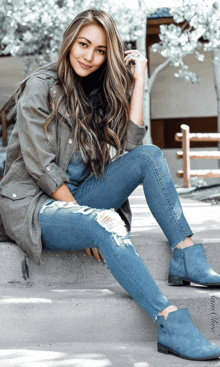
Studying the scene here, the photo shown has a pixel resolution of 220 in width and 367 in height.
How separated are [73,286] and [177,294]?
47cm

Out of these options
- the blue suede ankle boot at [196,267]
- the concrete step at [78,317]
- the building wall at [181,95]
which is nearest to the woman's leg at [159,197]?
the blue suede ankle boot at [196,267]

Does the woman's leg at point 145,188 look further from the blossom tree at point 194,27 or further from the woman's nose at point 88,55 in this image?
the blossom tree at point 194,27

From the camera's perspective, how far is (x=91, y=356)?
2.01 m

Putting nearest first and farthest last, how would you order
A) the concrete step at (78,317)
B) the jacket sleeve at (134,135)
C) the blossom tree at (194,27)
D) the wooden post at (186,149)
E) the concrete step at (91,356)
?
the concrete step at (91,356) → the concrete step at (78,317) → the jacket sleeve at (134,135) → the wooden post at (186,149) → the blossom tree at (194,27)

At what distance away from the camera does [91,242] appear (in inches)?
87.1

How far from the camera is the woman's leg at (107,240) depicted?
2.04 metres

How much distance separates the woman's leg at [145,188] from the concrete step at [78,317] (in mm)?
293

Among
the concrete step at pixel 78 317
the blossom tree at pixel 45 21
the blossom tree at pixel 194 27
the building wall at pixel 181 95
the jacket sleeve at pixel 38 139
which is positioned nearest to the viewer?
the concrete step at pixel 78 317

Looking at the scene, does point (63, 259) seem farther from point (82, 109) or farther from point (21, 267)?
point (82, 109)

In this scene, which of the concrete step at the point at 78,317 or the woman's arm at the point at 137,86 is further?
the woman's arm at the point at 137,86

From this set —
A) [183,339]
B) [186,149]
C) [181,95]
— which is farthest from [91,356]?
[181,95]

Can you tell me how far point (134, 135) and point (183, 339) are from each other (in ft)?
3.06

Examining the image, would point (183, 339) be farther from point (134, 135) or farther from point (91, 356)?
point (134, 135)

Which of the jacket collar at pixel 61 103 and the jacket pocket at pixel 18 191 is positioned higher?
the jacket collar at pixel 61 103
